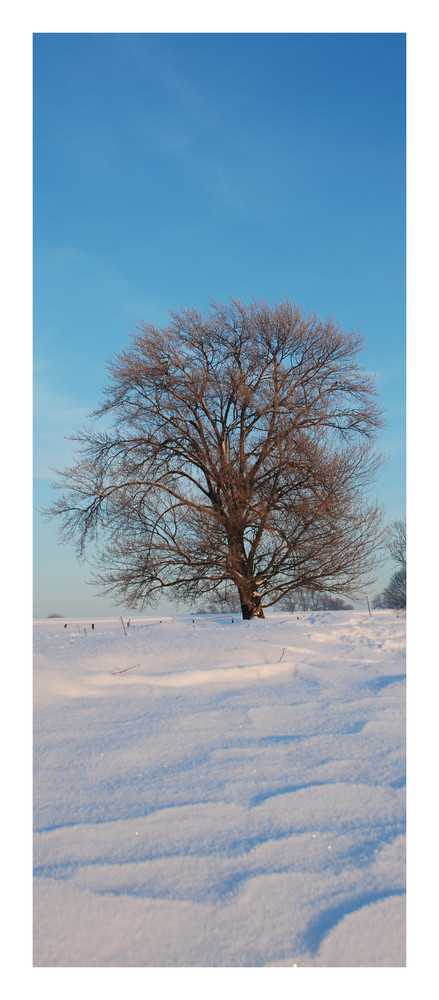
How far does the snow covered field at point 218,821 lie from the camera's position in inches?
57.3

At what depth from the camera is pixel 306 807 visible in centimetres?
206

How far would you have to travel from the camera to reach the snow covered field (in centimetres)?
146

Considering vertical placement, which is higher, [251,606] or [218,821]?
[218,821]

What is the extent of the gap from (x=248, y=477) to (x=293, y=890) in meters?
9.13

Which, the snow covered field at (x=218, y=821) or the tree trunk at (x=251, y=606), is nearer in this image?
the snow covered field at (x=218, y=821)

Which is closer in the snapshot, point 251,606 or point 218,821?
point 218,821

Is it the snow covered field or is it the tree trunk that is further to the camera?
the tree trunk

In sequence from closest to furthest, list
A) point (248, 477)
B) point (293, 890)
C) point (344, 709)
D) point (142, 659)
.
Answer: point (293, 890)
point (344, 709)
point (142, 659)
point (248, 477)

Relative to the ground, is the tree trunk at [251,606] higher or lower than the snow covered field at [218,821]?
lower

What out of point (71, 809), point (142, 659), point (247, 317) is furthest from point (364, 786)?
point (247, 317)

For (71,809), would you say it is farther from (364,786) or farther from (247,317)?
(247,317)

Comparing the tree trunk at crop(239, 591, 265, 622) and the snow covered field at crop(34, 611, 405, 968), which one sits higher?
the snow covered field at crop(34, 611, 405, 968)

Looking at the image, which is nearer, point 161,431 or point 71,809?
point 71,809

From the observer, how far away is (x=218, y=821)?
1982mm
